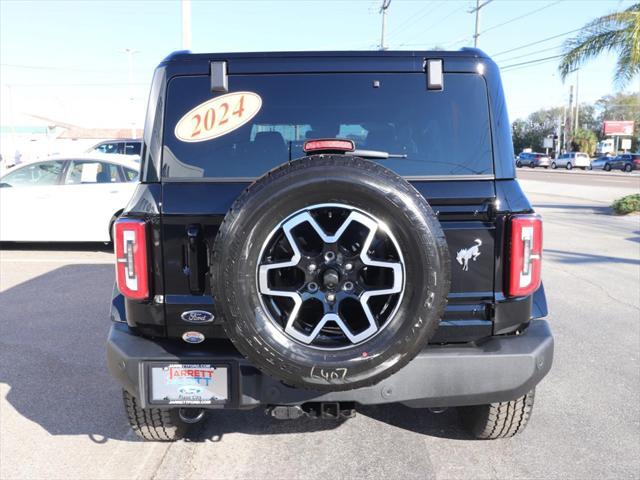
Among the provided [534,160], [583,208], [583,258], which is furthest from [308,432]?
[534,160]

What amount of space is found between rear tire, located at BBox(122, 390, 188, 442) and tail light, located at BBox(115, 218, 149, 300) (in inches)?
26.7

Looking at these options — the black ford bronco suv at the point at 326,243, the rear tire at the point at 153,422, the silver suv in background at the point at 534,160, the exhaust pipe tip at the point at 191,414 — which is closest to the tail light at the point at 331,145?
the black ford bronco suv at the point at 326,243

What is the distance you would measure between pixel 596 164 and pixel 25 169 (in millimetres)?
57255

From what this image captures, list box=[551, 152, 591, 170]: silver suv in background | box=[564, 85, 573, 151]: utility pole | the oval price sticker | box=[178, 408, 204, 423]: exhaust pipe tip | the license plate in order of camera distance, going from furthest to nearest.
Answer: box=[564, 85, 573, 151]: utility pole → box=[551, 152, 591, 170]: silver suv in background → box=[178, 408, 204, 423]: exhaust pipe tip → the oval price sticker → the license plate

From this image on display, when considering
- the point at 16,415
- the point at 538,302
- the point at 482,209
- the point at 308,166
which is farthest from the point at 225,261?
the point at 16,415

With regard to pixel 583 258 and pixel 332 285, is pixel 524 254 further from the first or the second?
pixel 583 258

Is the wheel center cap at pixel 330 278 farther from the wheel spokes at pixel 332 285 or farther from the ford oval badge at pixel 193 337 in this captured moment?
the ford oval badge at pixel 193 337

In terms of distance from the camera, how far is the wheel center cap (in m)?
2.48

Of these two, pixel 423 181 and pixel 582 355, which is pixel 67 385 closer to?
pixel 423 181

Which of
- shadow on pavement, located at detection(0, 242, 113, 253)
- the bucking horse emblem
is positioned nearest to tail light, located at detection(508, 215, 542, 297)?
the bucking horse emblem

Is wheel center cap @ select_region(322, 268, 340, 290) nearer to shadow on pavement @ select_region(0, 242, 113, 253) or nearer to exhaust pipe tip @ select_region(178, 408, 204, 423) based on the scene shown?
exhaust pipe tip @ select_region(178, 408, 204, 423)

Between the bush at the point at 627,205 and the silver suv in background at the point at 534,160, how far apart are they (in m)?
49.1

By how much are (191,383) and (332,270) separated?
87 cm

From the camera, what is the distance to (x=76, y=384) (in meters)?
4.26
